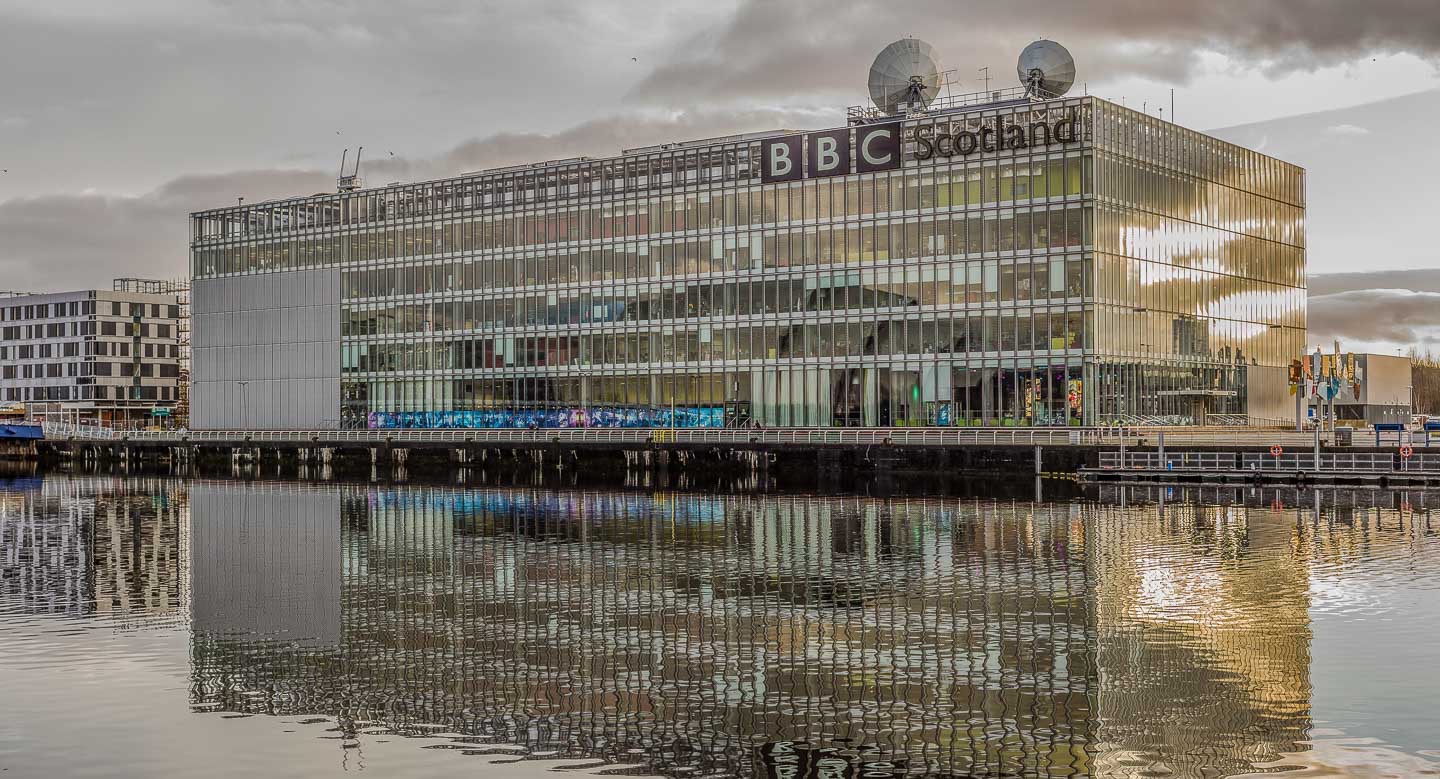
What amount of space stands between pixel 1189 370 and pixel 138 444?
9988 cm

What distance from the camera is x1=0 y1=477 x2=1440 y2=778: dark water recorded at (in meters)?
20.7

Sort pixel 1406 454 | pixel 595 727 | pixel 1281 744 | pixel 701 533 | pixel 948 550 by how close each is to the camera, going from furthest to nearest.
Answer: pixel 1406 454 < pixel 701 533 < pixel 948 550 < pixel 595 727 < pixel 1281 744

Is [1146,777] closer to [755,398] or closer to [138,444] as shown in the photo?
[755,398]

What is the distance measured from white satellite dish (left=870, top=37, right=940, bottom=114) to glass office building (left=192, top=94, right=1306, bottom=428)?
279 centimetres

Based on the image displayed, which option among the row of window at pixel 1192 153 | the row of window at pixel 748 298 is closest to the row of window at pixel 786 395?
the row of window at pixel 748 298

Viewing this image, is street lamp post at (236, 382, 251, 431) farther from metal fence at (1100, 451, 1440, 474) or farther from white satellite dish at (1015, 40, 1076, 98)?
metal fence at (1100, 451, 1440, 474)

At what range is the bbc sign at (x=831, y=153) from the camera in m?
118

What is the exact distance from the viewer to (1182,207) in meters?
121

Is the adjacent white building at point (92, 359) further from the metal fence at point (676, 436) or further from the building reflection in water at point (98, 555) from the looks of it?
the building reflection in water at point (98, 555)

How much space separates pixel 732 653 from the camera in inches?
1089

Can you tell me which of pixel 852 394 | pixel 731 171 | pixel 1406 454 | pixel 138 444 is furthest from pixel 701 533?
pixel 138 444

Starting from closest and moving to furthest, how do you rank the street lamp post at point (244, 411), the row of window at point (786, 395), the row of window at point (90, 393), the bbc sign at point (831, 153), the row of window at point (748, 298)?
the row of window at point (786, 395) < the row of window at point (748, 298) < the bbc sign at point (831, 153) < the street lamp post at point (244, 411) < the row of window at point (90, 393)

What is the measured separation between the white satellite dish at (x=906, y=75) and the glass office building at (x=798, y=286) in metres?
2.79

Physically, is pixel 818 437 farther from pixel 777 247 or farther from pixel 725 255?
pixel 725 255
